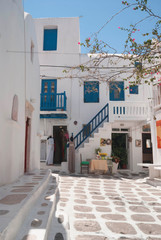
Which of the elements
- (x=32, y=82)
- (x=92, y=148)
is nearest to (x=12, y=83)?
(x=32, y=82)

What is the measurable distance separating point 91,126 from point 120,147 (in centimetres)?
235

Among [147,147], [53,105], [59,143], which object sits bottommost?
[147,147]

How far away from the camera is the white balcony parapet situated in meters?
11.1

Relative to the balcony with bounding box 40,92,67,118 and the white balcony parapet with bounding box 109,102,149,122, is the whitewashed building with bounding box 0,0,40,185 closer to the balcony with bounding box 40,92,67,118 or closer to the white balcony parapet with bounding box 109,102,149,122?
the balcony with bounding box 40,92,67,118

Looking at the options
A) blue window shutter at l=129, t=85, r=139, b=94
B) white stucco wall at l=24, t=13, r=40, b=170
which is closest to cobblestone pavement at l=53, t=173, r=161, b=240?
white stucco wall at l=24, t=13, r=40, b=170

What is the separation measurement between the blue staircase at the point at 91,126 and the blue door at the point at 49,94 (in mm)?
2250

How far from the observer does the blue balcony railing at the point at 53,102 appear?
38.8ft

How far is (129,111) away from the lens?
11164 millimetres

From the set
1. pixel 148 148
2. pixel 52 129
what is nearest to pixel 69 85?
pixel 52 129

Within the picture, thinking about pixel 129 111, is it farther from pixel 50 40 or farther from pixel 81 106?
pixel 50 40

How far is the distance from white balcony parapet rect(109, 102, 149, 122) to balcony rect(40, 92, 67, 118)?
9.34ft

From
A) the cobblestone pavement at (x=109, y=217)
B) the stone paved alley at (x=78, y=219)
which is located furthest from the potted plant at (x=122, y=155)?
the stone paved alley at (x=78, y=219)

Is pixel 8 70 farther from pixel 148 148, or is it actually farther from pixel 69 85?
pixel 148 148

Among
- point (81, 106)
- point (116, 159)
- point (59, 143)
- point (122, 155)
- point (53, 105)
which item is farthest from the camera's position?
point (59, 143)
